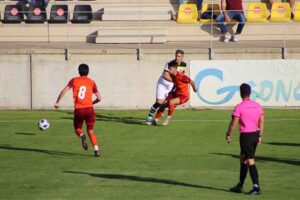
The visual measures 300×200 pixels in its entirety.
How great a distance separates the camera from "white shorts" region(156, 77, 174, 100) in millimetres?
24672

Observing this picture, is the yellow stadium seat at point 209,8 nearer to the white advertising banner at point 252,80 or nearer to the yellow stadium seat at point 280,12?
the yellow stadium seat at point 280,12

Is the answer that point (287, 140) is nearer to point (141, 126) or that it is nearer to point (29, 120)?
point (141, 126)

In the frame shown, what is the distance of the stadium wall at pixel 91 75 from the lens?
1138 inches

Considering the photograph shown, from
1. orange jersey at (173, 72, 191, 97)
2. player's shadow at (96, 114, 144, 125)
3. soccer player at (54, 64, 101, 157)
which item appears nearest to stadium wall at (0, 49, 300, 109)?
player's shadow at (96, 114, 144, 125)

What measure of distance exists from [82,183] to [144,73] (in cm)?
1383

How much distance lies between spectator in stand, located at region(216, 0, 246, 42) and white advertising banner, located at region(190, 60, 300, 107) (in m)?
3.68

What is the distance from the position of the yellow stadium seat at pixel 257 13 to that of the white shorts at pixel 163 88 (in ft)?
30.9

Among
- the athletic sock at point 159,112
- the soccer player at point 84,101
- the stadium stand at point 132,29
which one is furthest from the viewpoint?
the stadium stand at point 132,29

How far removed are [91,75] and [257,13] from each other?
8008mm

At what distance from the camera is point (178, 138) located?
2169 centimetres

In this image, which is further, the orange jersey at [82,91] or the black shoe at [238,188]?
the orange jersey at [82,91]

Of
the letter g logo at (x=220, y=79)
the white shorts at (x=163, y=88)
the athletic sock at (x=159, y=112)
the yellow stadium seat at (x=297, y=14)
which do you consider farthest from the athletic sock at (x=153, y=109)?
the yellow stadium seat at (x=297, y=14)

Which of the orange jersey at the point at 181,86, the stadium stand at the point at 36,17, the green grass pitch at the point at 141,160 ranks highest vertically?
the stadium stand at the point at 36,17

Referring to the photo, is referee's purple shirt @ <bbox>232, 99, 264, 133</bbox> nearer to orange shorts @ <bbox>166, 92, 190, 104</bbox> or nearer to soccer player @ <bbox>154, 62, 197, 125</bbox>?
soccer player @ <bbox>154, 62, 197, 125</bbox>
